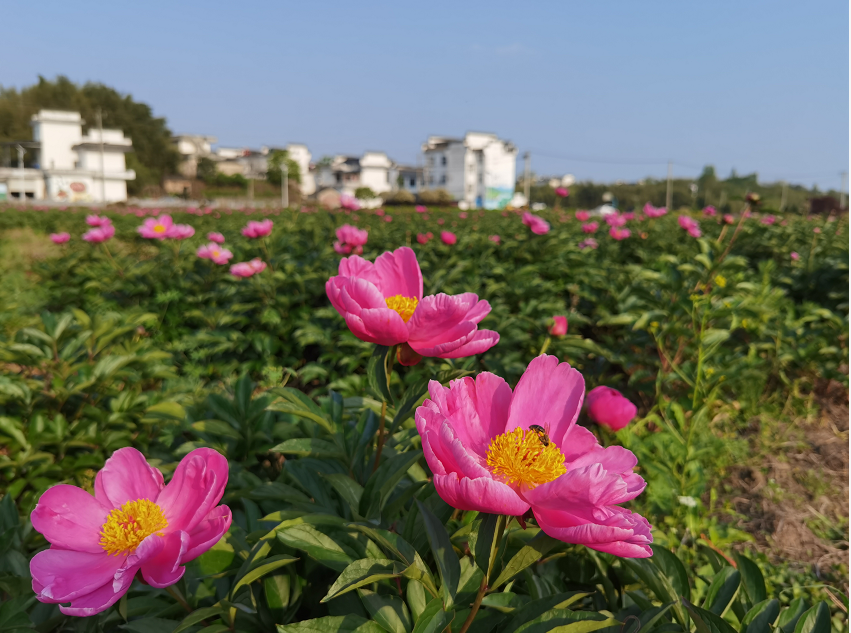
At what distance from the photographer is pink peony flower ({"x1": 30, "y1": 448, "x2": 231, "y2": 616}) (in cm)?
60

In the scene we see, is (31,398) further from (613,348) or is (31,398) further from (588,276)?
(588,276)

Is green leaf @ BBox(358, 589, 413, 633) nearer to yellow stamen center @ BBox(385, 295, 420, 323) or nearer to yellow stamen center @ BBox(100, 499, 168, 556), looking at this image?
yellow stamen center @ BBox(100, 499, 168, 556)

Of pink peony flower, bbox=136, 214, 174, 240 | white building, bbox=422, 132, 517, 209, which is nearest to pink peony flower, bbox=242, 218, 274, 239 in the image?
pink peony flower, bbox=136, 214, 174, 240

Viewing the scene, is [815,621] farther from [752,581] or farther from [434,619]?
[434,619]

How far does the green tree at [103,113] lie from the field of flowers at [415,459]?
54614mm

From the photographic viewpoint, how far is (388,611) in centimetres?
66

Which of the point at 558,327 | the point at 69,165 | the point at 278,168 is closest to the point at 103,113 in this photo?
the point at 69,165

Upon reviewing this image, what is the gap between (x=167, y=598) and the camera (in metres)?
0.88

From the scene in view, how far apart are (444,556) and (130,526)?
39 centimetres

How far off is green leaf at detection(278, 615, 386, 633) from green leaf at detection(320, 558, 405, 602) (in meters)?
0.03

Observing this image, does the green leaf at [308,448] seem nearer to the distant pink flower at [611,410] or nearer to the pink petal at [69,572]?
the pink petal at [69,572]

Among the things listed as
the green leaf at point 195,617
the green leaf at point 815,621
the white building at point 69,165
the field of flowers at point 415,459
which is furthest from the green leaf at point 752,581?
the white building at point 69,165

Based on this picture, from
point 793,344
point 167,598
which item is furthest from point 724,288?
point 167,598

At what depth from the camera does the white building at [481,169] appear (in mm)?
55406
